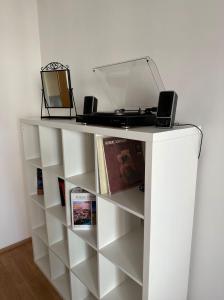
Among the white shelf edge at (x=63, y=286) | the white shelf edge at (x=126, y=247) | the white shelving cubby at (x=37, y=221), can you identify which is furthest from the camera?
the white shelving cubby at (x=37, y=221)

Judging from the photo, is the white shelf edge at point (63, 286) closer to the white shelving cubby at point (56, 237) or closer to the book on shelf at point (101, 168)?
the white shelving cubby at point (56, 237)

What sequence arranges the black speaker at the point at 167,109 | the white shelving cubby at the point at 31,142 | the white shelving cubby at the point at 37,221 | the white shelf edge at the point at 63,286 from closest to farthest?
1. the black speaker at the point at 167,109
2. the white shelf edge at the point at 63,286
3. the white shelving cubby at the point at 31,142
4. the white shelving cubby at the point at 37,221

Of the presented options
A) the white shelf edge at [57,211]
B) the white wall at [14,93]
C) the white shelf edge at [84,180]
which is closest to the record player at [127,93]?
the white shelf edge at [84,180]

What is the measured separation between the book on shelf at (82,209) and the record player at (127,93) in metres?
0.44

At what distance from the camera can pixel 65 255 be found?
159 cm

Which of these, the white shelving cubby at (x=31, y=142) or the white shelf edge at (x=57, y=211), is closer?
the white shelf edge at (x=57, y=211)

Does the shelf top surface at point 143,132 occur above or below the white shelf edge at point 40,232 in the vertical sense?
above

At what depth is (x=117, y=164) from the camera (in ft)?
3.73

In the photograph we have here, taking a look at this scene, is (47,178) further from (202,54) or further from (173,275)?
(202,54)

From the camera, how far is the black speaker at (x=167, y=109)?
0.97m

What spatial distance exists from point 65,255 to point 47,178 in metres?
0.55

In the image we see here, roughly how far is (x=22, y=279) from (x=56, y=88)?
155 centimetres

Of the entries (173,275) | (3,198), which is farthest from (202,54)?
(3,198)

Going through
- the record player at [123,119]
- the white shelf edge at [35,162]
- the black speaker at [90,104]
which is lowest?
the white shelf edge at [35,162]
